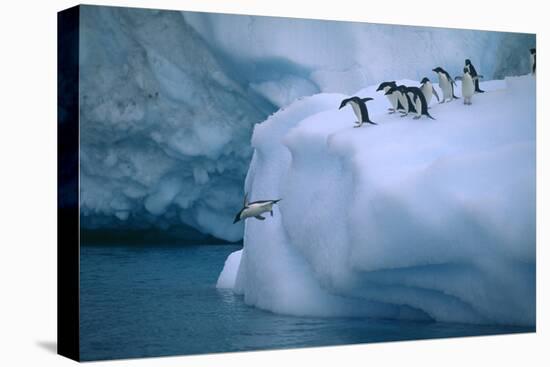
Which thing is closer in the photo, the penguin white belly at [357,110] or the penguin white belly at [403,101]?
the penguin white belly at [357,110]

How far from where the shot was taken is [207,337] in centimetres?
922

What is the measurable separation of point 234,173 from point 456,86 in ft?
7.94

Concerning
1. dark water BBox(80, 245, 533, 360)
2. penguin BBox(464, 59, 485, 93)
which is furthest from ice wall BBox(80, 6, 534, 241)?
dark water BBox(80, 245, 533, 360)

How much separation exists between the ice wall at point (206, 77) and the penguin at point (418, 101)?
0.22m

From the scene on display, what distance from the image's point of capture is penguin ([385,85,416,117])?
10.3 meters

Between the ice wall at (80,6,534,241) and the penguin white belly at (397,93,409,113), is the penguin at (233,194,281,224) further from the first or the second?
the penguin white belly at (397,93,409,113)

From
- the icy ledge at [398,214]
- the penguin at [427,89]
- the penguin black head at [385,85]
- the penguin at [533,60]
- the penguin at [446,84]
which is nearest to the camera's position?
the icy ledge at [398,214]

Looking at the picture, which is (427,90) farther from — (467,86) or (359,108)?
(359,108)

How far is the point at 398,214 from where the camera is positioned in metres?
9.74

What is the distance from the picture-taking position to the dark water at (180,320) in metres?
8.91

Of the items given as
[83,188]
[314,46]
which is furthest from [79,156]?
[314,46]

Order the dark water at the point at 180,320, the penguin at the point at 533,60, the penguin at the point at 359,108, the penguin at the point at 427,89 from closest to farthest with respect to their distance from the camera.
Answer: the dark water at the point at 180,320 < the penguin at the point at 359,108 < the penguin at the point at 427,89 < the penguin at the point at 533,60

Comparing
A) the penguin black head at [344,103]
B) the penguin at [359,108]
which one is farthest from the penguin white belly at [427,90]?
the penguin black head at [344,103]

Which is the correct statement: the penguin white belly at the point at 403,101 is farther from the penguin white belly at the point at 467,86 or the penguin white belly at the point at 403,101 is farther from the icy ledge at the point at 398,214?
the penguin white belly at the point at 467,86
